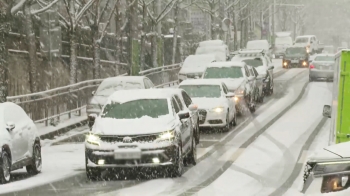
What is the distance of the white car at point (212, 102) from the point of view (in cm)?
2106

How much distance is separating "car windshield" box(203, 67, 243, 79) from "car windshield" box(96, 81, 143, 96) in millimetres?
4998

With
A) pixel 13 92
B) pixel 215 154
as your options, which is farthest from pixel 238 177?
pixel 13 92

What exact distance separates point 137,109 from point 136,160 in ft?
5.47

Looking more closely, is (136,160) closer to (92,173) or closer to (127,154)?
(127,154)

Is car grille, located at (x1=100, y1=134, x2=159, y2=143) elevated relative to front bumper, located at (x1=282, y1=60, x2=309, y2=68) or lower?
elevated

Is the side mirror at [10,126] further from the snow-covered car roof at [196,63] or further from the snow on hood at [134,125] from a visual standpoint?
the snow-covered car roof at [196,63]

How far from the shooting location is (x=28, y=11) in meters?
24.3

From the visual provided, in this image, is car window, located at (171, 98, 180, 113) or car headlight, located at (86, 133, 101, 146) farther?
car window, located at (171, 98, 180, 113)

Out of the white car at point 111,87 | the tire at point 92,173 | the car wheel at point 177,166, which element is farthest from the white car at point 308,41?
the tire at point 92,173

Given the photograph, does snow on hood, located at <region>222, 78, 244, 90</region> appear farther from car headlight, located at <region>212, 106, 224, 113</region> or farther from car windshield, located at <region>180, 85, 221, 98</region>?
car headlight, located at <region>212, 106, 224, 113</region>

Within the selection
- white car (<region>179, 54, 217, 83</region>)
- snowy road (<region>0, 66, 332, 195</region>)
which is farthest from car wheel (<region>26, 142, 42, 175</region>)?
white car (<region>179, 54, 217, 83</region>)

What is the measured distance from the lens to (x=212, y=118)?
21062mm

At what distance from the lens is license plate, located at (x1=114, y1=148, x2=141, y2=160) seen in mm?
12711

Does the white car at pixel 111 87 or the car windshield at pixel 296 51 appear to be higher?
the white car at pixel 111 87
